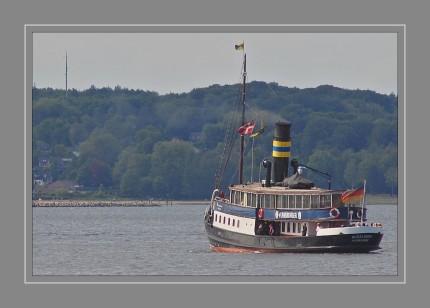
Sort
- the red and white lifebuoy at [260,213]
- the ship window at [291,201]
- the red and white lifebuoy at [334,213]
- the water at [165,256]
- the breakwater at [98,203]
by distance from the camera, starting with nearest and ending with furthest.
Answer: the water at [165,256]
the red and white lifebuoy at [334,213]
the ship window at [291,201]
the red and white lifebuoy at [260,213]
the breakwater at [98,203]

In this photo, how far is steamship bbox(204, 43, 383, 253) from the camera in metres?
81.5

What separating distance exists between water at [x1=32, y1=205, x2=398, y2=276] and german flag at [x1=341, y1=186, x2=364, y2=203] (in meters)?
2.85

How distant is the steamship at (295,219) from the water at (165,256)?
36.6 inches

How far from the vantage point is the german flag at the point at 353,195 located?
263ft

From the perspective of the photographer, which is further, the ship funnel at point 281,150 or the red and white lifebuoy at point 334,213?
the ship funnel at point 281,150

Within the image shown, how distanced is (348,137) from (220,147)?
36304 mm

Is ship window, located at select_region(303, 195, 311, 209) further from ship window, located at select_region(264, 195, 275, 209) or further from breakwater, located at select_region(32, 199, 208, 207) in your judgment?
breakwater, located at select_region(32, 199, 208, 207)

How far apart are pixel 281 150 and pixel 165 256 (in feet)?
33.1

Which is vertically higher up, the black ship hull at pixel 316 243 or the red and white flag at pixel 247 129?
the red and white flag at pixel 247 129

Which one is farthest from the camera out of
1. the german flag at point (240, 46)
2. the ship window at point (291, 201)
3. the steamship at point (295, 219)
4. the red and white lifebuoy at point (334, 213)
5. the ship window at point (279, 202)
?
the ship window at point (279, 202)

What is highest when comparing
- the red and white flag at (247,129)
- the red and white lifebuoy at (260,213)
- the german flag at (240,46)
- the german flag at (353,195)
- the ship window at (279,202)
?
the german flag at (240,46)

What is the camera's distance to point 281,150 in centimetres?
9081

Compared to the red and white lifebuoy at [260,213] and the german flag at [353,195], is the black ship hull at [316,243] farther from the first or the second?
the german flag at [353,195]

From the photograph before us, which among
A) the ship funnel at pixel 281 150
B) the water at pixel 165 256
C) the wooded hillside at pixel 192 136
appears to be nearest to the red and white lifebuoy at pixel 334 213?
the water at pixel 165 256
